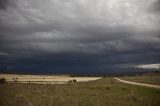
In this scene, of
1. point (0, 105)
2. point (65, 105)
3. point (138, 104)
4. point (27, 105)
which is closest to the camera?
point (27, 105)

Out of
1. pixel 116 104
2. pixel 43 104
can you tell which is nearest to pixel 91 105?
pixel 116 104

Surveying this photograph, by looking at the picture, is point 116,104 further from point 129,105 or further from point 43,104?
point 43,104

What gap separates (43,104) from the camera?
80.1 ft

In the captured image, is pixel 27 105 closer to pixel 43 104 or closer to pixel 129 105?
pixel 43 104

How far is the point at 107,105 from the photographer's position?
25.5m

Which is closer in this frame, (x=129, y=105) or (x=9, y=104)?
(x=9, y=104)

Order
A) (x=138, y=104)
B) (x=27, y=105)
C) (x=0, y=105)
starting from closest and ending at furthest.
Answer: (x=27, y=105), (x=0, y=105), (x=138, y=104)

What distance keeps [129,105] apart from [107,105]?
2156 millimetres

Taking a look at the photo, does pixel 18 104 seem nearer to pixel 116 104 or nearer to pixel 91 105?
pixel 91 105

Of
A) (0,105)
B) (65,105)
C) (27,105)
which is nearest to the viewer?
(27,105)

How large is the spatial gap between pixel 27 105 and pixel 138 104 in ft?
37.7

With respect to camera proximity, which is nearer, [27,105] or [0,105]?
[27,105]

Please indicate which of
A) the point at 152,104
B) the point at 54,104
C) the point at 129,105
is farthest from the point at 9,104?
the point at 152,104

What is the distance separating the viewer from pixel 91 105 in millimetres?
24781
